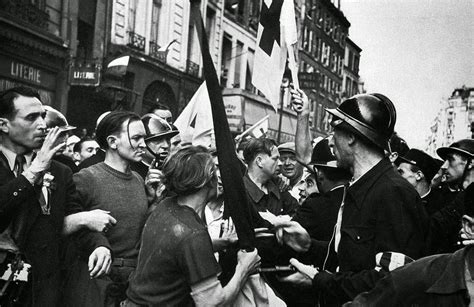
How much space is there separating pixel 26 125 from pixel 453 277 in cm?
260

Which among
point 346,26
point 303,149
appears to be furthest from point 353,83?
point 303,149

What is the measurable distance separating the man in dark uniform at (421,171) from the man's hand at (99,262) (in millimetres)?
3377

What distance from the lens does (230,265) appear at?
349 centimetres

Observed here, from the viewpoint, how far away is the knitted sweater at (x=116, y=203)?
395 cm

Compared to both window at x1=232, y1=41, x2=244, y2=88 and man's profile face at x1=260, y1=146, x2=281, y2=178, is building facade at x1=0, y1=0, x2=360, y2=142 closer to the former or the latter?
window at x1=232, y1=41, x2=244, y2=88

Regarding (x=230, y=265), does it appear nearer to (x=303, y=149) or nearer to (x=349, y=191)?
(x=349, y=191)

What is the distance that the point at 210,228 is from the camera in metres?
3.86

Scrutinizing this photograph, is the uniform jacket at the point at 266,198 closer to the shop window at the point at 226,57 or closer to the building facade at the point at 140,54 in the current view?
the building facade at the point at 140,54

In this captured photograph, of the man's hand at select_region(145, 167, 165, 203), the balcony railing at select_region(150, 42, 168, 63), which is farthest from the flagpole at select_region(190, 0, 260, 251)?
the balcony railing at select_region(150, 42, 168, 63)

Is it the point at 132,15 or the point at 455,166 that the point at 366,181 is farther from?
the point at 132,15

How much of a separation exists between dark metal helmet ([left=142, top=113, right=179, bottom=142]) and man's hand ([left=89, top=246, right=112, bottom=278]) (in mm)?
1993

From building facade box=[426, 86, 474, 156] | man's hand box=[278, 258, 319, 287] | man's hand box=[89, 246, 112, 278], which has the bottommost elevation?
man's hand box=[89, 246, 112, 278]

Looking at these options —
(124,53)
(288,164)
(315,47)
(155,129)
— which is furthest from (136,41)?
(315,47)

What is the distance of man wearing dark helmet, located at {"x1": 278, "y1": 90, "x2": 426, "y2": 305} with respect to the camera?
254cm
